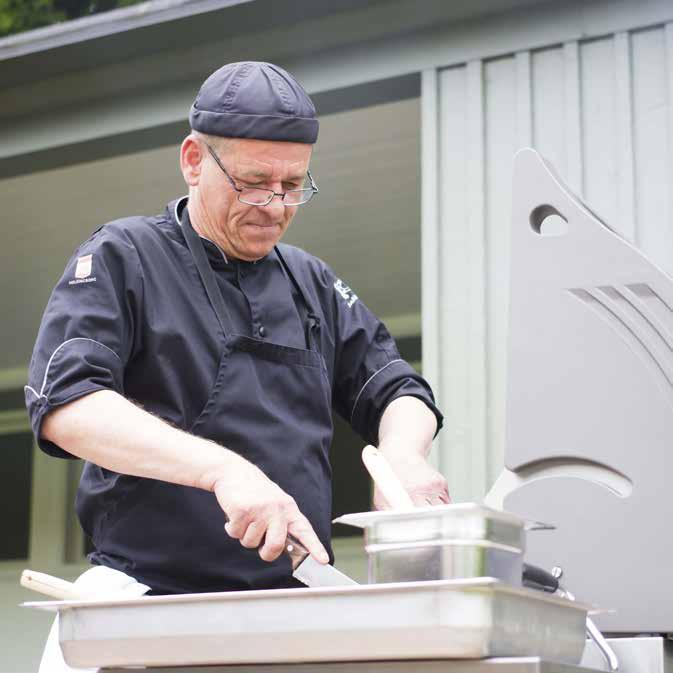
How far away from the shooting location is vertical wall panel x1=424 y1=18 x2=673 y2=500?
336cm

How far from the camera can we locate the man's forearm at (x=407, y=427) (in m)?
1.96

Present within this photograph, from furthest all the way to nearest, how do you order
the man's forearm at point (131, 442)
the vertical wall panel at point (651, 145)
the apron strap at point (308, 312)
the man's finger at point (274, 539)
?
the vertical wall panel at point (651, 145)
the apron strap at point (308, 312)
the man's forearm at point (131, 442)
the man's finger at point (274, 539)

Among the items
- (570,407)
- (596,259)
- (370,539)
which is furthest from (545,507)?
(370,539)

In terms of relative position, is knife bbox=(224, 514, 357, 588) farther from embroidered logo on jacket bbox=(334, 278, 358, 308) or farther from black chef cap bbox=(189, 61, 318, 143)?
embroidered logo on jacket bbox=(334, 278, 358, 308)

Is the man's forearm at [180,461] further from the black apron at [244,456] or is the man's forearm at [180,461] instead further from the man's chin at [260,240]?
the man's chin at [260,240]

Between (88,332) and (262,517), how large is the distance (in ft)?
1.56

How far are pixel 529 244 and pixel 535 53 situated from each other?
1.67m

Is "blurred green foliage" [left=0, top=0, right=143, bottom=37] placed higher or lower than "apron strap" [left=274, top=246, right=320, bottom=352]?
higher

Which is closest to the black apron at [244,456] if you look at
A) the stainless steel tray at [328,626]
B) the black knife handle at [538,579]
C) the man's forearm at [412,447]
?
the man's forearm at [412,447]

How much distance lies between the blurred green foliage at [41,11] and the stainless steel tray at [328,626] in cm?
1060

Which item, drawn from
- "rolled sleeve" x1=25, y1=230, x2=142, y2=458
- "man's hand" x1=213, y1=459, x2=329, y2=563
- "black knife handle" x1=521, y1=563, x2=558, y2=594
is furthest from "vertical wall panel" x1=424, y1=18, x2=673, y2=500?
"man's hand" x1=213, y1=459, x2=329, y2=563

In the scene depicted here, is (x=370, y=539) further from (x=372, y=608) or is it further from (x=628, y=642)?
(x=628, y=642)

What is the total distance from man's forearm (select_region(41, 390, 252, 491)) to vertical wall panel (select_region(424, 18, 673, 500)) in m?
1.96

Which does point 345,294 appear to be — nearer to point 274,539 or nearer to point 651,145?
point 274,539
